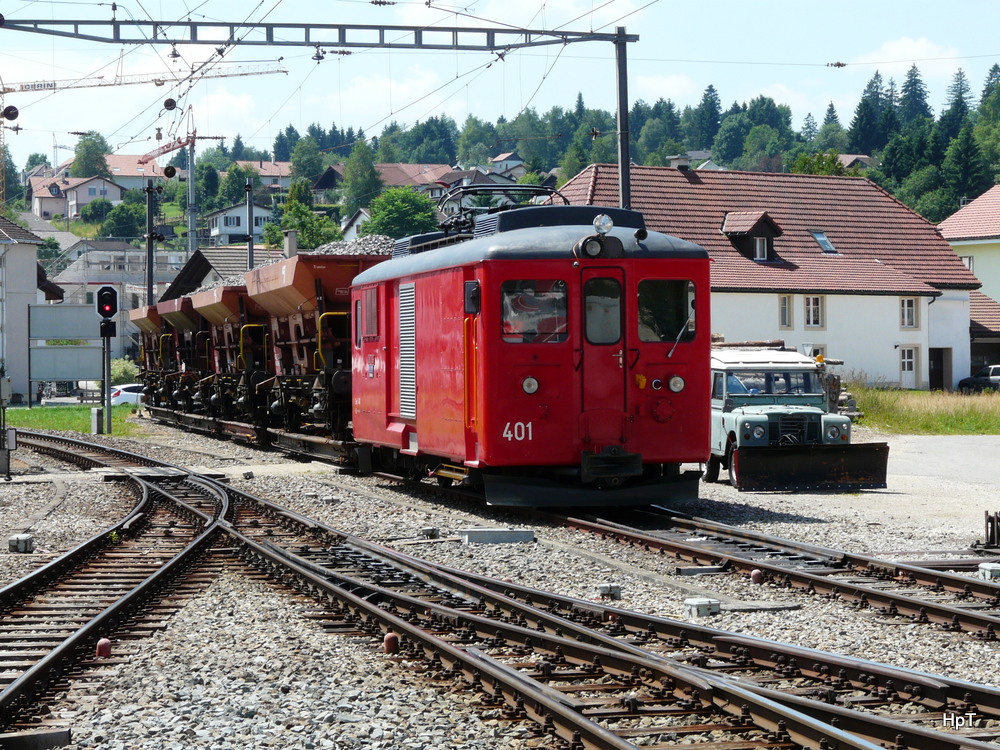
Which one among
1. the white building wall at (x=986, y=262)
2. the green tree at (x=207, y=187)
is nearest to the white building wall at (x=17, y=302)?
the white building wall at (x=986, y=262)

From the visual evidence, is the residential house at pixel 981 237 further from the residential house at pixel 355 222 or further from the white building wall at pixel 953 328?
the residential house at pixel 355 222

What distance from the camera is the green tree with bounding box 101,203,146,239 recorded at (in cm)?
17025

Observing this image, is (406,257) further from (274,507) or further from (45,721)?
(45,721)

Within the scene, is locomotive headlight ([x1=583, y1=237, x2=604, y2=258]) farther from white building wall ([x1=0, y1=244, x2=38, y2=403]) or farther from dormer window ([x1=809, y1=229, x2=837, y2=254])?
white building wall ([x1=0, y1=244, x2=38, y2=403])

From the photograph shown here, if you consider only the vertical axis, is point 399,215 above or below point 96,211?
below

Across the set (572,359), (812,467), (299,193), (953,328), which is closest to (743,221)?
(953,328)

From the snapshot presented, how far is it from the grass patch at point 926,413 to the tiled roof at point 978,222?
3019 cm

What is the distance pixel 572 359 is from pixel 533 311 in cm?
65

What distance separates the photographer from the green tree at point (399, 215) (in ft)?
443

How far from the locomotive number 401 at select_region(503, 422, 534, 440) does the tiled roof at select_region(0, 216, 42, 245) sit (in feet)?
185

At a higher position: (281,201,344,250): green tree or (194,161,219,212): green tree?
(194,161,219,212): green tree

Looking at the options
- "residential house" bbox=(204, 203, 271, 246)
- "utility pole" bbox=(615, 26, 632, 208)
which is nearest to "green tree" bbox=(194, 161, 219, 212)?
"residential house" bbox=(204, 203, 271, 246)

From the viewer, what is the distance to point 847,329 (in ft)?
146

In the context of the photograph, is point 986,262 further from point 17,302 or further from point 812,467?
point 812,467
